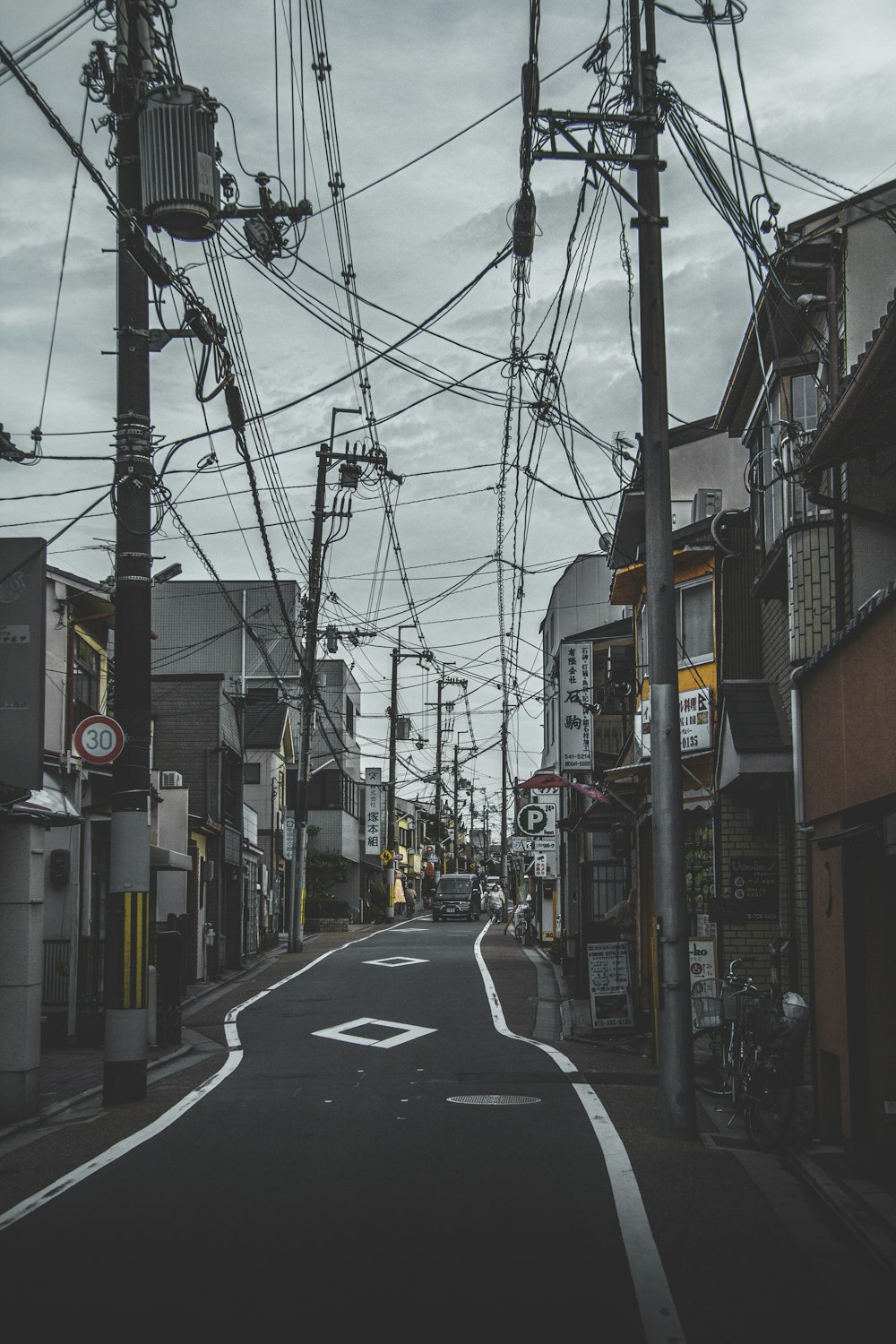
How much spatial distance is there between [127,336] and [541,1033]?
1220 cm

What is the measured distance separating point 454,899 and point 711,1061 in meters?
46.6

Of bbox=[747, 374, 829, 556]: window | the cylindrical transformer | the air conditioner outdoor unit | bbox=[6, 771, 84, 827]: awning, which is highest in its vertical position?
the cylindrical transformer

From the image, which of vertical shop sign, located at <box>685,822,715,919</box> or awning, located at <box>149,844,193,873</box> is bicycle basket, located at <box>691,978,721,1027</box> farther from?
awning, located at <box>149,844,193,873</box>

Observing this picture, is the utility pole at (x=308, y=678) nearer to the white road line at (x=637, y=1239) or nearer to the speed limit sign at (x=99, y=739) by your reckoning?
the speed limit sign at (x=99, y=739)

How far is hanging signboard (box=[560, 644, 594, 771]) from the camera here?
2741 centimetres

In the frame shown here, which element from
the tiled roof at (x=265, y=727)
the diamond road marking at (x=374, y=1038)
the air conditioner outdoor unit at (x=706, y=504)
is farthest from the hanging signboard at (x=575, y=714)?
the tiled roof at (x=265, y=727)

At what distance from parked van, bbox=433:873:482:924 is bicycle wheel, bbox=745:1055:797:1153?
166 feet

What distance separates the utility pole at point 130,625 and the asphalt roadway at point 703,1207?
0.92 meters

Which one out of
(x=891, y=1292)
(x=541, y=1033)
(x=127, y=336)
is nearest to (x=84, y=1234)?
(x=891, y=1292)

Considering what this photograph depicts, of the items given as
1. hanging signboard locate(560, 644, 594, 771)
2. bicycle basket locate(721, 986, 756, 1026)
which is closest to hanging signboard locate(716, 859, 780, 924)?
bicycle basket locate(721, 986, 756, 1026)

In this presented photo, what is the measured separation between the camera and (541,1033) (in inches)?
814

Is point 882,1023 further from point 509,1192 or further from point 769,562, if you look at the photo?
point 769,562

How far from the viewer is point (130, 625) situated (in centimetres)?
1458

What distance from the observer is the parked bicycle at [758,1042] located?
11.1 metres
